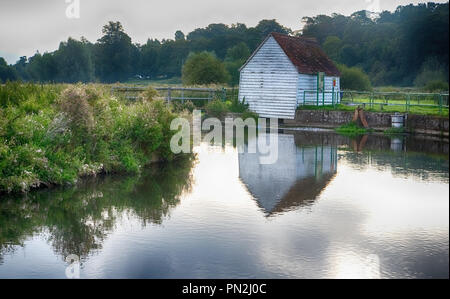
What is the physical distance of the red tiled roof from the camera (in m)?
38.0

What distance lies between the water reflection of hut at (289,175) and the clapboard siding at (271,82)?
1271 centimetres

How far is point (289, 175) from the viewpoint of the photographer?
17.9 meters

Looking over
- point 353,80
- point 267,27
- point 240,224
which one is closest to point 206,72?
point 353,80

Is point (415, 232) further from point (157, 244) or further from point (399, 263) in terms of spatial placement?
point (157, 244)

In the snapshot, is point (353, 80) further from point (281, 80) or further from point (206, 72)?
point (281, 80)

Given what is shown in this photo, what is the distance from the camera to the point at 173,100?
41.2 meters

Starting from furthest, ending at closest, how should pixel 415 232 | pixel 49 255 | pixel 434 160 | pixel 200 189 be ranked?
pixel 434 160 → pixel 200 189 → pixel 415 232 → pixel 49 255

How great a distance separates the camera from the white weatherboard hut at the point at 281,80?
123 feet

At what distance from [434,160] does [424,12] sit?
33.4 ft

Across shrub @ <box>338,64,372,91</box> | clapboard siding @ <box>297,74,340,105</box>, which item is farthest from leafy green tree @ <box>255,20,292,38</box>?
clapboard siding @ <box>297,74,340,105</box>

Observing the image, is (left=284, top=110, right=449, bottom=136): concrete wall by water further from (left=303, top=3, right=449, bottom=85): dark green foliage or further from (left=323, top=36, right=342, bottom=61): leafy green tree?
(left=323, top=36, right=342, bottom=61): leafy green tree

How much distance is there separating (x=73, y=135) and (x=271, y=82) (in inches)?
876

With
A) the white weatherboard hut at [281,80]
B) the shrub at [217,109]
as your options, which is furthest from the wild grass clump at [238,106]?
the shrub at [217,109]

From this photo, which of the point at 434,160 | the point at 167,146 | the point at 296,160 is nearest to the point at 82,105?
the point at 167,146
